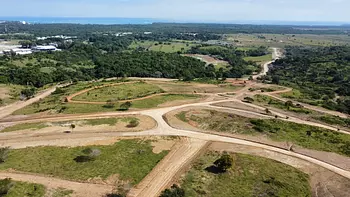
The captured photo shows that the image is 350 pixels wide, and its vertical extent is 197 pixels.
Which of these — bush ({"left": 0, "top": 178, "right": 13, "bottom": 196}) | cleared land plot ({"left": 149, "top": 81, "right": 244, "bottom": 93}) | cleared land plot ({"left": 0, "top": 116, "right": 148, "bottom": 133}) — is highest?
bush ({"left": 0, "top": 178, "right": 13, "bottom": 196})

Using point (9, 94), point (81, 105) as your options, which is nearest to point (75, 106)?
point (81, 105)

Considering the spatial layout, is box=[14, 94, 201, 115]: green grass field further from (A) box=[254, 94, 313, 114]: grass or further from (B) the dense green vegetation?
(B) the dense green vegetation

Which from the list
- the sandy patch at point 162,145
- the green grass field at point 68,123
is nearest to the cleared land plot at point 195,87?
the green grass field at point 68,123

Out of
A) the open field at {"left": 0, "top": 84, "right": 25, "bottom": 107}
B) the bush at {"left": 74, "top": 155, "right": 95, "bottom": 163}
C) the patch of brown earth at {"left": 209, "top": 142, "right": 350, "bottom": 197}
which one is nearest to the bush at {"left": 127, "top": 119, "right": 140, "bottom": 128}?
the bush at {"left": 74, "top": 155, "right": 95, "bottom": 163}

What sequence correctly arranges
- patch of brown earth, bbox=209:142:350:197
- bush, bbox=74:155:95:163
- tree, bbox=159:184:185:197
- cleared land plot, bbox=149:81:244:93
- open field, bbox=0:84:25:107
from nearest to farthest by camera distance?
1. tree, bbox=159:184:185:197
2. patch of brown earth, bbox=209:142:350:197
3. bush, bbox=74:155:95:163
4. open field, bbox=0:84:25:107
5. cleared land plot, bbox=149:81:244:93

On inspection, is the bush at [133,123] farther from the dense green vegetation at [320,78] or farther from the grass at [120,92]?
the dense green vegetation at [320,78]
